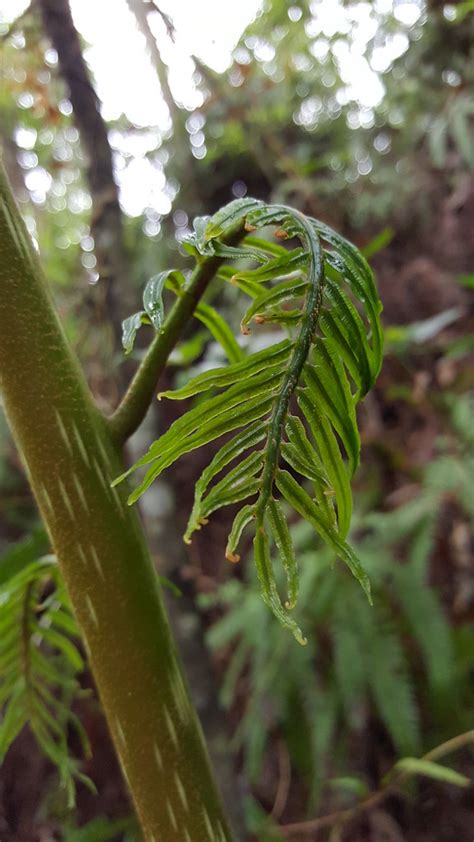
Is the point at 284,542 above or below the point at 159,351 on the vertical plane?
below

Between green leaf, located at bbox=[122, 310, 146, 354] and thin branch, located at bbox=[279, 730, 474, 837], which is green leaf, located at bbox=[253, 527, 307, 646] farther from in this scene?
thin branch, located at bbox=[279, 730, 474, 837]

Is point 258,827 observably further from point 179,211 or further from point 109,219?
point 179,211

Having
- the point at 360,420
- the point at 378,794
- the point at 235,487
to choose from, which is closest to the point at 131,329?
the point at 235,487

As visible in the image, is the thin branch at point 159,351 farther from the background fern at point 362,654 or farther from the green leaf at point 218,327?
the background fern at point 362,654

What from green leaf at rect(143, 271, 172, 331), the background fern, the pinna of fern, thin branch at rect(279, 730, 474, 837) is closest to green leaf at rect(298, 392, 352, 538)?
the pinna of fern

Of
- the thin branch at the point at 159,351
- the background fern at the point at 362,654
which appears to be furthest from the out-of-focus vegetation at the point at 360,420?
the thin branch at the point at 159,351

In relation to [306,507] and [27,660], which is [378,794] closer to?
[27,660]
